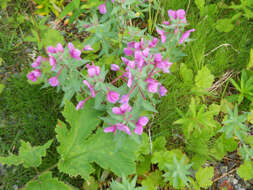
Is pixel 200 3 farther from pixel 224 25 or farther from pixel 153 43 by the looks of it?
pixel 153 43

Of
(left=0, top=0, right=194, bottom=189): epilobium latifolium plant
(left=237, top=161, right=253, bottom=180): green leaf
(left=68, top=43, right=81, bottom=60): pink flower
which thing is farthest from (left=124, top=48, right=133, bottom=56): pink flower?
(left=237, top=161, right=253, bottom=180): green leaf

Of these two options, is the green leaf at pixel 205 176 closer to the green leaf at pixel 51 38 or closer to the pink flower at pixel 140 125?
the pink flower at pixel 140 125

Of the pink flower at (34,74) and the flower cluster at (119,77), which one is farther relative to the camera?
the pink flower at (34,74)

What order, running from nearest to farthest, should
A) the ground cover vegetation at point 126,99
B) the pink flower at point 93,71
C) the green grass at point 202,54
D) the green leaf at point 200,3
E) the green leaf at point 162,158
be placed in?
the pink flower at point 93,71 < the ground cover vegetation at point 126,99 < the green leaf at point 162,158 < the green grass at point 202,54 < the green leaf at point 200,3

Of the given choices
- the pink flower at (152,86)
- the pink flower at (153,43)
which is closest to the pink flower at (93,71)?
the pink flower at (152,86)

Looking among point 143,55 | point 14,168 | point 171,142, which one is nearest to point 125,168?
point 171,142

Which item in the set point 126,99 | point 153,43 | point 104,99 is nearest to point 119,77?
point 126,99

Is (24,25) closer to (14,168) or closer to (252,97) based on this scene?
(14,168)

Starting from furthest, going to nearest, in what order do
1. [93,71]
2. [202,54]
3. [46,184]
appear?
[202,54] → [46,184] → [93,71]
